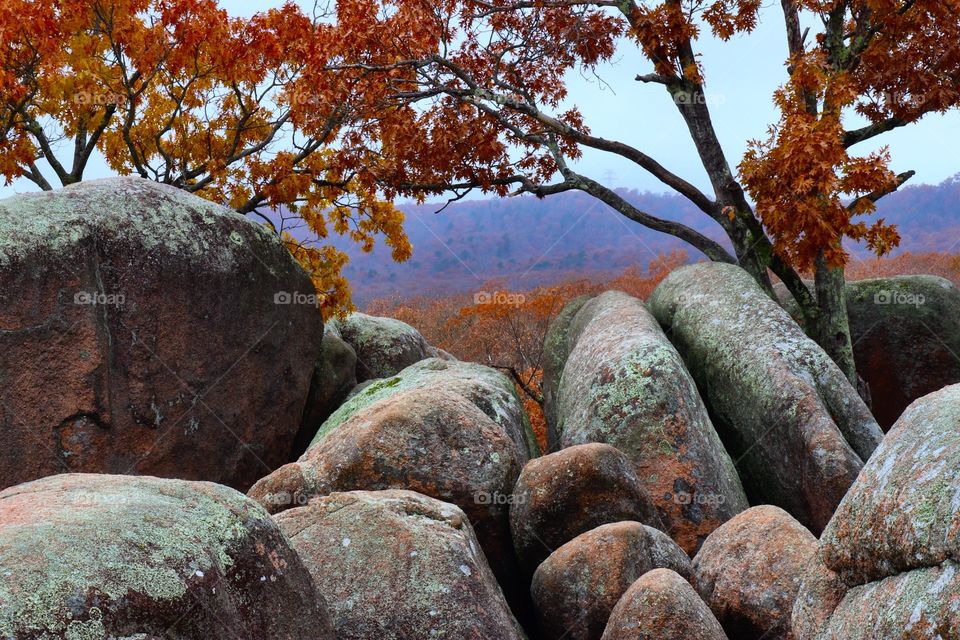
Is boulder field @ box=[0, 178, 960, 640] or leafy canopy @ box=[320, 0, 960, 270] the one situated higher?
leafy canopy @ box=[320, 0, 960, 270]

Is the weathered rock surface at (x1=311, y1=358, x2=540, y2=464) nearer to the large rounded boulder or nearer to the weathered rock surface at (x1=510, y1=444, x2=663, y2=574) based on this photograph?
the weathered rock surface at (x1=510, y1=444, x2=663, y2=574)

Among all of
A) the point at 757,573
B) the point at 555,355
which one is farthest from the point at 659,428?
the point at 555,355

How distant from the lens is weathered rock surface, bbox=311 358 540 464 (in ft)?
36.8

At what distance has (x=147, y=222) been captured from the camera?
11.6 meters

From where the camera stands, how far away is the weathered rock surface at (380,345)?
1703 cm

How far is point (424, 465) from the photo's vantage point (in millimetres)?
8023

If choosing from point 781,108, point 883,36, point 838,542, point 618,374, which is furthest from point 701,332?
point 838,542

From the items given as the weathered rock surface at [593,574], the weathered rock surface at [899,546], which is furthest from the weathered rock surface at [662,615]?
the weathered rock surface at [899,546]

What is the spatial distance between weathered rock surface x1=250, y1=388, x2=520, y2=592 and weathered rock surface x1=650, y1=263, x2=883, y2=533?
4252 millimetres

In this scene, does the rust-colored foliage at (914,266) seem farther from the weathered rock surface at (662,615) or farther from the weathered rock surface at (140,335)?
the weathered rock surface at (662,615)

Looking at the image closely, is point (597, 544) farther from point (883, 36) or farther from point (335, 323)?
point (883, 36)

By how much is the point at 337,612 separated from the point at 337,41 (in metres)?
12.3

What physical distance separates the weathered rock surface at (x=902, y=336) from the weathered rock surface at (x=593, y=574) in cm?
1092

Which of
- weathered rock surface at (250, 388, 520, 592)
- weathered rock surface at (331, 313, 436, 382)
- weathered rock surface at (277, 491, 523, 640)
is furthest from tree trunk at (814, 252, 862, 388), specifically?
weathered rock surface at (277, 491, 523, 640)
